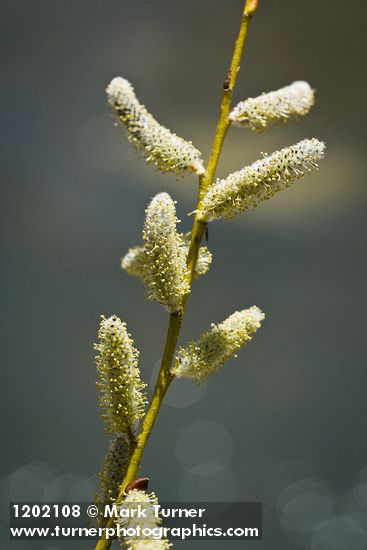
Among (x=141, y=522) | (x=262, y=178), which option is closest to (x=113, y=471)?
(x=141, y=522)

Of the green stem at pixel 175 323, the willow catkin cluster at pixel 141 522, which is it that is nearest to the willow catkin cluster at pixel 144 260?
the green stem at pixel 175 323

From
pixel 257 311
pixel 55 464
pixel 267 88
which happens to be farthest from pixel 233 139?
pixel 257 311

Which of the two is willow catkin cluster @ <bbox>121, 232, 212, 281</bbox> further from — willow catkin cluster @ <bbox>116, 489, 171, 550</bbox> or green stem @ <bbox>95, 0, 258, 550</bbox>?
willow catkin cluster @ <bbox>116, 489, 171, 550</bbox>

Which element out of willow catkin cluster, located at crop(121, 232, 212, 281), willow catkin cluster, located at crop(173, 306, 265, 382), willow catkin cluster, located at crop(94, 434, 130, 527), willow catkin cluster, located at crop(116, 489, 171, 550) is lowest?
willow catkin cluster, located at crop(116, 489, 171, 550)

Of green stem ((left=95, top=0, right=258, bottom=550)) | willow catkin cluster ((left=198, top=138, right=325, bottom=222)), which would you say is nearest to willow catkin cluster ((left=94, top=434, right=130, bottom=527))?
green stem ((left=95, top=0, right=258, bottom=550))

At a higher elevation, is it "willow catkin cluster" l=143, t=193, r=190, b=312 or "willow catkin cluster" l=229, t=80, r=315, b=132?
"willow catkin cluster" l=229, t=80, r=315, b=132
